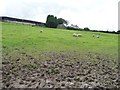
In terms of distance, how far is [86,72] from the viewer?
15359 millimetres

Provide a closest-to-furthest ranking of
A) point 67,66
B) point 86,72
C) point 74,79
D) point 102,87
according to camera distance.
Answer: point 102,87 → point 74,79 → point 86,72 → point 67,66

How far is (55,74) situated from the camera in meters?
14.6

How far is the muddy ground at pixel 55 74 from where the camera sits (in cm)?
1250

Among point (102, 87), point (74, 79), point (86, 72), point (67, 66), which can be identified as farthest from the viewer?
point (67, 66)

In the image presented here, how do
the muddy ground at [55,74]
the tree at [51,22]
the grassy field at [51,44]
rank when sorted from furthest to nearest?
the tree at [51,22] < the grassy field at [51,44] < the muddy ground at [55,74]

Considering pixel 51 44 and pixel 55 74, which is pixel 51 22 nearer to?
pixel 51 44

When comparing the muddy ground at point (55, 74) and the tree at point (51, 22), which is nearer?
the muddy ground at point (55, 74)

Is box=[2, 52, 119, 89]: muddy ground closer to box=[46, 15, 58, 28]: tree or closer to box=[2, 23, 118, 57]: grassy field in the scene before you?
box=[2, 23, 118, 57]: grassy field

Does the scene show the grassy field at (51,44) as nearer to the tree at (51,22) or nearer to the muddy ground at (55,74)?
the muddy ground at (55,74)

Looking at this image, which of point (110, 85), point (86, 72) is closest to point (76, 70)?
point (86, 72)

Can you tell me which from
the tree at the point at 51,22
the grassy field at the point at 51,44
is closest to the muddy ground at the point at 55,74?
the grassy field at the point at 51,44

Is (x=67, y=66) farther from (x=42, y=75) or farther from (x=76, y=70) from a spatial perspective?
(x=42, y=75)

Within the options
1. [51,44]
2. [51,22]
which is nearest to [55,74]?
[51,44]

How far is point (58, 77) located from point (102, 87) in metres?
2.33
